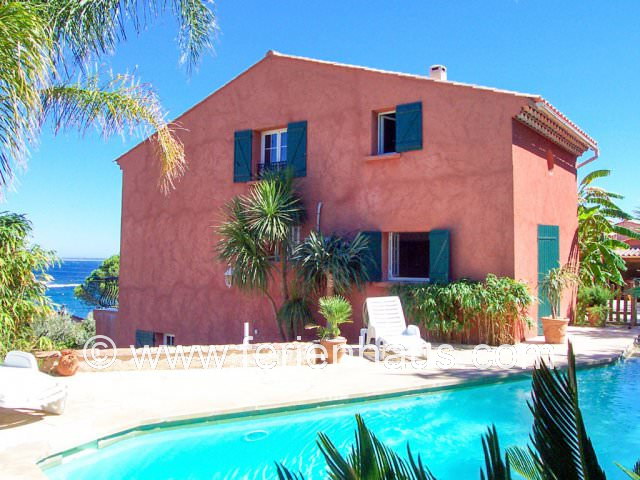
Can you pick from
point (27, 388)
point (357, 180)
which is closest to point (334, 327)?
point (357, 180)

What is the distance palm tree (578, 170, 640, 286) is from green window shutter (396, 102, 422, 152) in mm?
7101

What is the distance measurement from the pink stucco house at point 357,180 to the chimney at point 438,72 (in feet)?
0.22

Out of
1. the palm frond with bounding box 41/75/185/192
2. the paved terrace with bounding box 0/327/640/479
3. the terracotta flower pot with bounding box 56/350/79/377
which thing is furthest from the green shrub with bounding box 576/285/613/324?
the terracotta flower pot with bounding box 56/350/79/377

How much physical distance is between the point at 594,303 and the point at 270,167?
963 cm

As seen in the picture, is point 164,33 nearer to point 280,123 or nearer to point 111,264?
point 280,123

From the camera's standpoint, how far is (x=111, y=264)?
1854 inches

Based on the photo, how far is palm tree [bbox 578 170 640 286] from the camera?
15.8m

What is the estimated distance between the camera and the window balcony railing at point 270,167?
1456 centimetres

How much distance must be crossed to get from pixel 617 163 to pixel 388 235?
358 inches

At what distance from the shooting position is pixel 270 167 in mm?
15008

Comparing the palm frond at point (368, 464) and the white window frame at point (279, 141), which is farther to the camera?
the white window frame at point (279, 141)

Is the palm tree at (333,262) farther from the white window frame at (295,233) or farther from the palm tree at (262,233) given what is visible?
the white window frame at (295,233)

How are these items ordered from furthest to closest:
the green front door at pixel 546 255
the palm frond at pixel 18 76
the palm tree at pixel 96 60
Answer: the green front door at pixel 546 255 < the palm tree at pixel 96 60 < the palm frond at pixel 18 76

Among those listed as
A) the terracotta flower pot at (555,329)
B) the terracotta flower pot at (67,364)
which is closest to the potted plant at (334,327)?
the terracotta flower pot at (67,364)
